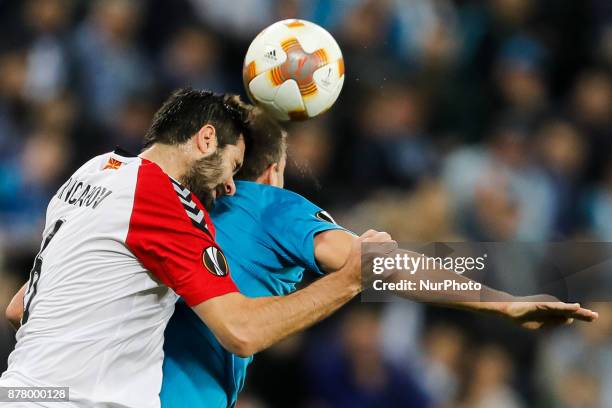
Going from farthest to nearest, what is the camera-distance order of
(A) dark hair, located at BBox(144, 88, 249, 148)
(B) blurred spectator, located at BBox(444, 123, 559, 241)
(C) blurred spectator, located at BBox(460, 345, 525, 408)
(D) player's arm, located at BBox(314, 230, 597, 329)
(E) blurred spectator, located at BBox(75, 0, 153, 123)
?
1. (E) blurred spectator, located at BBox(75, 0, 153, 123)
2. (B) blurred spectator, located at BBox(444, 123, 559, 241)
3. (C) blurred spectator, located at BBox(460, 345, 525, 408)
4. (A) dark hair, located at BBox(144, 88, 249, 148)
5. (D) player's arm, located at BBox(314, 230, 597, 329)

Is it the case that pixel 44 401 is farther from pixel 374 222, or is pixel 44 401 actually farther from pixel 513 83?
pixel 513 83

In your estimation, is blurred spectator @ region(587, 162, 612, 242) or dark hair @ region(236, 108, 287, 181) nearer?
dark hair @ region(236, 108, 287, 181)

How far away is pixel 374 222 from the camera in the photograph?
6.87 m

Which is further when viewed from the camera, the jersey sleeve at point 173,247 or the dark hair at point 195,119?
the dark hair at point 195,119

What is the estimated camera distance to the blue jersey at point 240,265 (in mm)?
3328

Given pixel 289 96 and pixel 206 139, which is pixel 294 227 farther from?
pixel 289 96

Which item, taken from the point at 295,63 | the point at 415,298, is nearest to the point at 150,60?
the point at 295,63

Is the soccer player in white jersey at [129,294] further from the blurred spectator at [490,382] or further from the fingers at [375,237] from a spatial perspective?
the blurred spectator at [490,382]

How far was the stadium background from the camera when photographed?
21.2 feet

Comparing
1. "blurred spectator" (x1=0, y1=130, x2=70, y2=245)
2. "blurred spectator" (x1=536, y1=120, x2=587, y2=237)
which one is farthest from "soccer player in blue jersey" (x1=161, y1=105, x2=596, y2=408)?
"blurred spectator" (x1=536, y1=120, x2=587, y2=237)

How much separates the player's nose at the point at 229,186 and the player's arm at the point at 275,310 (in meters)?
0.51

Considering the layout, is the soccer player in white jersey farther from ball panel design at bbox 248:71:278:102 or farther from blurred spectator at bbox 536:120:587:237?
blurred spectator at bbox 536:120:587:237

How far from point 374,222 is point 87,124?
91.4 inches

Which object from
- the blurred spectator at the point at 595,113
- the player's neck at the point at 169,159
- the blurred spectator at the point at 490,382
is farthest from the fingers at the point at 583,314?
the blurred spectator at the point at 595,113
